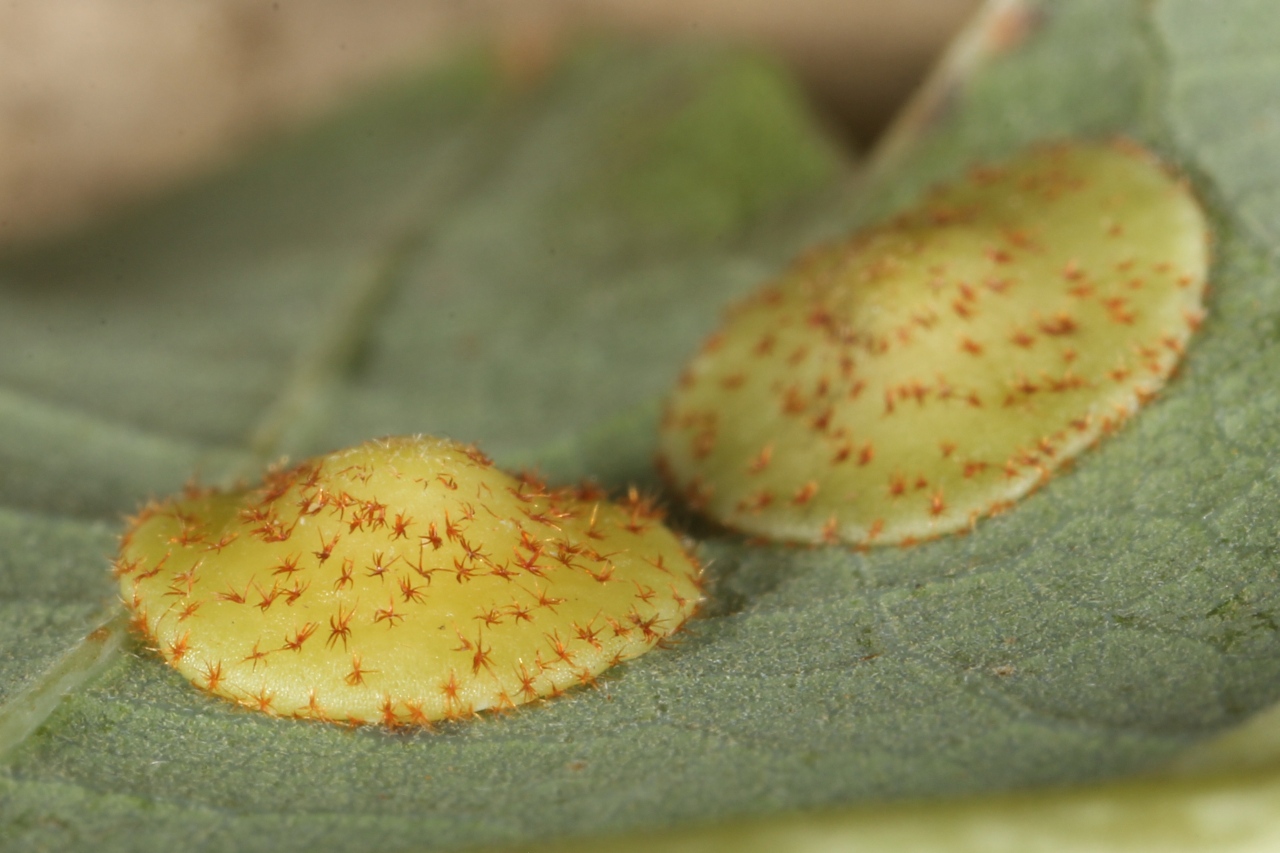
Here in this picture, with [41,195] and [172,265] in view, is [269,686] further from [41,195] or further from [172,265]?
[41,195]

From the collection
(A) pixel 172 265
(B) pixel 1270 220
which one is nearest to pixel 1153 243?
(B) pixel 1270 220

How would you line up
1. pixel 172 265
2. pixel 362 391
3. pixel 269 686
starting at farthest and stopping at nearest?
pixel 172 265 → pixel 362 391 → pixel 269 686

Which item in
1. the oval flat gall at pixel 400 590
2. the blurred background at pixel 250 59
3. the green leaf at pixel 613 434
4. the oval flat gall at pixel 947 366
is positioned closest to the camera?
the green leaf at pixel 613 434

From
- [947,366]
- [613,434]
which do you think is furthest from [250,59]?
[947,366]

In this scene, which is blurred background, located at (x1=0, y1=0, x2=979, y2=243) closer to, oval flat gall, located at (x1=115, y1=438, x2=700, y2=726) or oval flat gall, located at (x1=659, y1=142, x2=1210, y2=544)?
oval flat gall, located at (x1=659, y1=142, x2=1210, y2=544)

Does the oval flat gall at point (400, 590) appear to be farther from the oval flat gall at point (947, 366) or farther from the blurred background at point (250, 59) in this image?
the blurred background at point (250, 59)

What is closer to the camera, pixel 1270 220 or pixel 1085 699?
pixel 1085 699

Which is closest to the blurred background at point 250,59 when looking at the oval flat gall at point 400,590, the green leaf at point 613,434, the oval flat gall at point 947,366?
the green leaf at point 613,434
